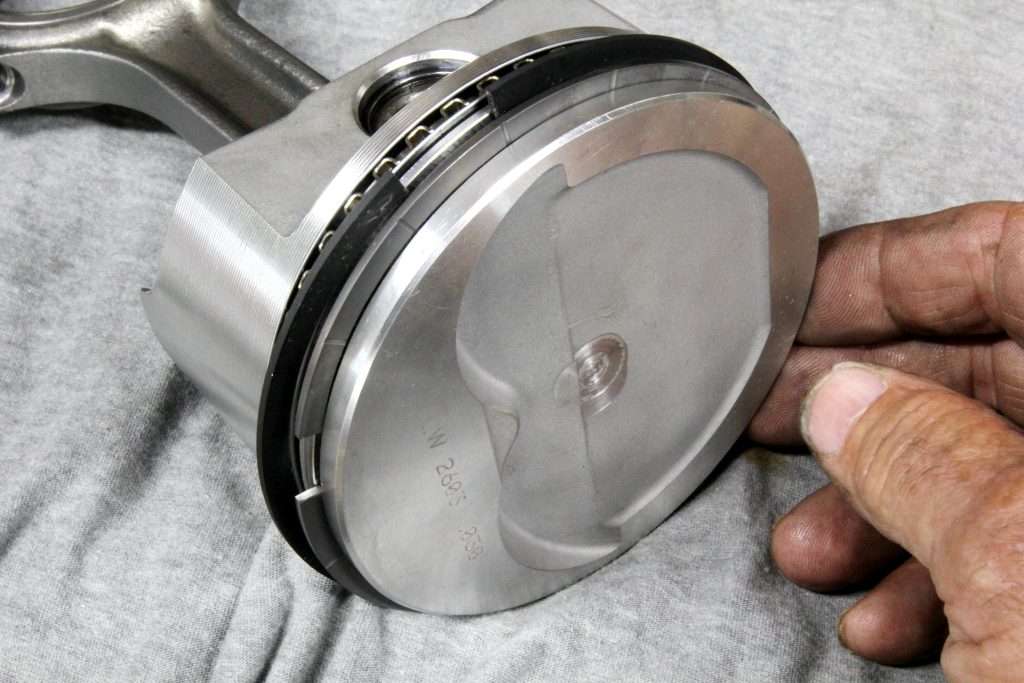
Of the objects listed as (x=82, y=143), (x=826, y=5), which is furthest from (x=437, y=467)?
Answer: (x=826, y=5)

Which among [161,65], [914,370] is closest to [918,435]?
[914,370]

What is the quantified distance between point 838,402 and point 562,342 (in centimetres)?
21

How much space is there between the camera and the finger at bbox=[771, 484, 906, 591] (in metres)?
1.04

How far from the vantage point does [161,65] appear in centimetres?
127

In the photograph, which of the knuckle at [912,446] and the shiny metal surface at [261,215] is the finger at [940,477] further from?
the shiny metal surface at [261,215]

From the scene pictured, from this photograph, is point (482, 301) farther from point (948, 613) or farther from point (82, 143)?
point (82, 143)

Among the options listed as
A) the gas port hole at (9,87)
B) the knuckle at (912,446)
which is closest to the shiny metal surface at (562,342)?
the knuckle at (912,446)

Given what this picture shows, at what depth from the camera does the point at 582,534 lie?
102 cm

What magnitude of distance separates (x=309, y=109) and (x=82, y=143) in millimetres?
680

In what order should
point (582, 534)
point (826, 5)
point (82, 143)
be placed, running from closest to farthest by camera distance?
point (582, 534) → point (82, 143) → point (826, 5)

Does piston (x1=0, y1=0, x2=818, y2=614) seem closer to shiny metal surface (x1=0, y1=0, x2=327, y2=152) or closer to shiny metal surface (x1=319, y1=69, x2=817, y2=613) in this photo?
shiny metal surface (x1=319, y1=69, x2=817, y2=613)

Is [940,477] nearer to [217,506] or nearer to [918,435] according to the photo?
[918,435]

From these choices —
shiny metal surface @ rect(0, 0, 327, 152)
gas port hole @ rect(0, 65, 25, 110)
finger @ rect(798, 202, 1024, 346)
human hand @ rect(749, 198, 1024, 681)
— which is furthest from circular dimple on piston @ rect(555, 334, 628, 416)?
gas port hole @ rect(0, 65, 25, 110)

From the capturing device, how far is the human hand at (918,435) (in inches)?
27.4
